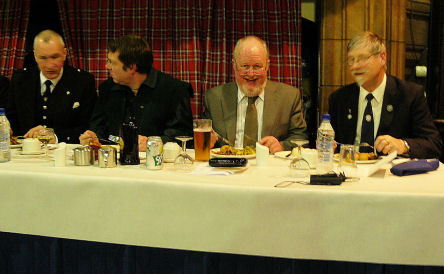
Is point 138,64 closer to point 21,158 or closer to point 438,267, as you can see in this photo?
point 21,158

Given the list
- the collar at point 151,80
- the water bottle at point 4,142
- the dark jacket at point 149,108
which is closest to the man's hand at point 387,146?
the dark jacket at point 149,108

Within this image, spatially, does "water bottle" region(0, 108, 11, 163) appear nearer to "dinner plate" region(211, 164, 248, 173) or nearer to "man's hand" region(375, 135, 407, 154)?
"dinner plate" region(211, 164, 248, 173)

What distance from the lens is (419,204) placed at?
1404mm

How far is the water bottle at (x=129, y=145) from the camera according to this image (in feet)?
6.43

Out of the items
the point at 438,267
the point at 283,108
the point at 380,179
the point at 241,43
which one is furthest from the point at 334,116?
→ the point at 438,267

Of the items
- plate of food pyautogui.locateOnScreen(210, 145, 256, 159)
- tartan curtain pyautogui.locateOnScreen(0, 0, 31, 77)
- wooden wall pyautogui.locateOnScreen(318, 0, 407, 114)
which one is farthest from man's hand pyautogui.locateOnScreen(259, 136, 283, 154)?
tartan curtain pyautogui.locateOnScreen(0, 0, 31, 77)

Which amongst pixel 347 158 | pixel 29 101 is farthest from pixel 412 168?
pixel 29 101

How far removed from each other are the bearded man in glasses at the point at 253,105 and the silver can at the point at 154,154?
1.00 m

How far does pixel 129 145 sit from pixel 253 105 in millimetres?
1148

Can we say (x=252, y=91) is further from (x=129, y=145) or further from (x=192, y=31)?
(x=192, y=31)

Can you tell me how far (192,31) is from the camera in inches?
174

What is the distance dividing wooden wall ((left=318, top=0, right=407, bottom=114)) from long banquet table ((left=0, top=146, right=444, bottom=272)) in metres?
2.17

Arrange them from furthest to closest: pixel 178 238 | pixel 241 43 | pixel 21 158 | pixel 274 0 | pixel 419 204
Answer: pixel 274 0 < pixel 241 43 < pixel 21 158 < pixel 178 238 < pixel 419 204

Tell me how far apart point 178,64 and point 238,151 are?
2518 mm
